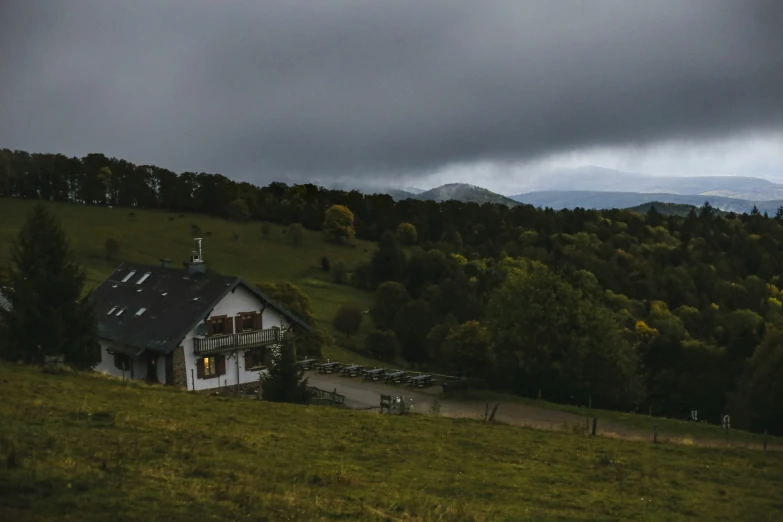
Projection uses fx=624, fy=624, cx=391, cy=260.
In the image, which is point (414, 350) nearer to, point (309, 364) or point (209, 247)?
point (309, 364)

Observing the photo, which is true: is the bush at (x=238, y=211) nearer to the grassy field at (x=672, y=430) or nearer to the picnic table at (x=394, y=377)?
the picnic table at (x=394, y=377)

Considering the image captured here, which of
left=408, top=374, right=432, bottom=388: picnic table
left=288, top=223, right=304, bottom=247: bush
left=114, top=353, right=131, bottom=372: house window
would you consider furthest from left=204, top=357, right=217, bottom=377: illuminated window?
left=288, top=223, right=304, bottom=247: bush

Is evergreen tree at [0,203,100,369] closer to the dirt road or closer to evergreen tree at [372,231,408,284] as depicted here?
the dirt road

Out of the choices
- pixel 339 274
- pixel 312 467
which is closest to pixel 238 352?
pixel 312 467

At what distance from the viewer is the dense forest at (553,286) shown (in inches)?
1750

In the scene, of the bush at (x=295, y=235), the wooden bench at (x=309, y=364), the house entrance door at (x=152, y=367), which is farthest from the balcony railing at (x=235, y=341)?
the bush at (x=295, y=235)

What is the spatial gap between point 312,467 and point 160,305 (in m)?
31.5

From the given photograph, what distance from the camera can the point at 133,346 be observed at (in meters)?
41.1

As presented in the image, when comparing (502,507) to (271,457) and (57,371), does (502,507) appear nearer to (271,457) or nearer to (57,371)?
(271,457)

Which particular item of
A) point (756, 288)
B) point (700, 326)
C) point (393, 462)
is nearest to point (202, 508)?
point (393, 462)

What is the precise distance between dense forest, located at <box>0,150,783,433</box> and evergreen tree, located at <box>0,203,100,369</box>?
2568 centimetres

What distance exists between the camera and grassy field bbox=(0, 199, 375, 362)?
97375 mm

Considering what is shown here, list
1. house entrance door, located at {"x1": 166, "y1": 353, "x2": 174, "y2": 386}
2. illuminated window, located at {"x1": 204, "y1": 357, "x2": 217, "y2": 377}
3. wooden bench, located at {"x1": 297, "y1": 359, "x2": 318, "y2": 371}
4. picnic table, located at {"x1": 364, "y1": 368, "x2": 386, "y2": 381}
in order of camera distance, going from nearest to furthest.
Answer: house entrance door, located at {"x1": 166, "y1": 353, "x2": 174, "y2": 386}
illuminated window, located at {"x1": 204, "y1": 357, "x2": 217, "y2": 377}
picnic table, located at {"x1": 364, "y1": 368, "x2": 386, "y2": 381}
wooden bench, located at {"x1": 297, "y1": 359, "x2": 318, "y2": 371}

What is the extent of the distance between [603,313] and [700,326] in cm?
6882
